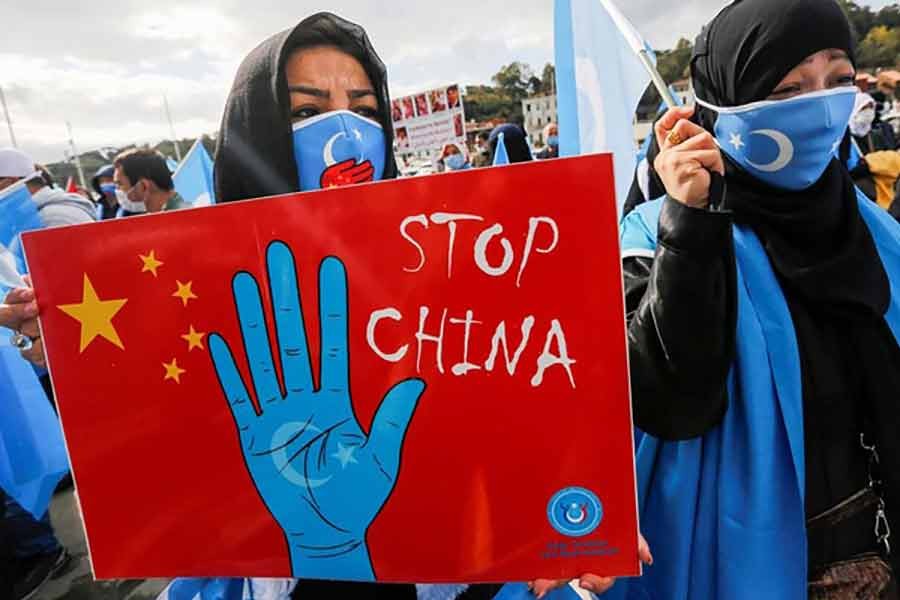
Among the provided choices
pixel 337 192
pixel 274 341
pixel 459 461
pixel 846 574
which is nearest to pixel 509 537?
pixel 459 461

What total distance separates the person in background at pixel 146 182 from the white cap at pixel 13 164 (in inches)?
35.5

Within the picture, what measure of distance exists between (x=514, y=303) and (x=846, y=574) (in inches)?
35.1

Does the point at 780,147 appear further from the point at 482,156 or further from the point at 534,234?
the point at 482,156

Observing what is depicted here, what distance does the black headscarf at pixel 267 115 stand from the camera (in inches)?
45.9

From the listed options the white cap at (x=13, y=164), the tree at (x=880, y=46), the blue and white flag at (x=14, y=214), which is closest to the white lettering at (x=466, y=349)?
the blue and white flag at (x=14, y=214)

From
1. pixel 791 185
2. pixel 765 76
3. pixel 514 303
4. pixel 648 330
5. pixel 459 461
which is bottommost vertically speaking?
pixel 459 461

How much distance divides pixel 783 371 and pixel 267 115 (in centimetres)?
111

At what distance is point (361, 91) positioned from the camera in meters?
1.24

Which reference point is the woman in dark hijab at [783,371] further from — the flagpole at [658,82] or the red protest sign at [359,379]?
the red protest sign at [359,379]

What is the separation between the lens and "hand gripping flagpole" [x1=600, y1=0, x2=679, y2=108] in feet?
3.49

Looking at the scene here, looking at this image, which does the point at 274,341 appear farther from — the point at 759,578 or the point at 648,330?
the point at 759,578

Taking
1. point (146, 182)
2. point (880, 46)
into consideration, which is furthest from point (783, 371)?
point (880, 46)

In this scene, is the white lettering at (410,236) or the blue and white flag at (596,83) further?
the blue and white flag at (596,83)

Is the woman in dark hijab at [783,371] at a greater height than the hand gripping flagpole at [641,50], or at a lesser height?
lesser
